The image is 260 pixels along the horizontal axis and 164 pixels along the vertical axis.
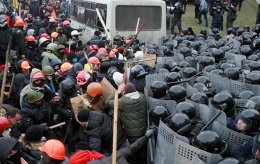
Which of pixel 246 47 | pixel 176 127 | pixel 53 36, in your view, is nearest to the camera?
pixel 176 127

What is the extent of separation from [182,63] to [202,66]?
0.43 metres

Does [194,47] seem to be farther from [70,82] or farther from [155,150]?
[155,150]

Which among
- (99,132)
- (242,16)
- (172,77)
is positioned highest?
(242,16)

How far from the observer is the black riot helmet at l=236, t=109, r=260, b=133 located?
502 cm

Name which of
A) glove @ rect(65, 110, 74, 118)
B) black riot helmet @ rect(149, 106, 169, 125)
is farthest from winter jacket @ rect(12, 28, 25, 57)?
black riot helmet @ rect(149, 106, 169, 125)

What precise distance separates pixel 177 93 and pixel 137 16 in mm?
7338

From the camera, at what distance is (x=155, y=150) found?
17.6ft

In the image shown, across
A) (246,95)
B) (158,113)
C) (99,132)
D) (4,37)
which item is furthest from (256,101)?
(4,37)

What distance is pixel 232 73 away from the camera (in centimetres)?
757

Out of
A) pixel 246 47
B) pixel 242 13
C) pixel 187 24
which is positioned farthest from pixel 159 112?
pixel 242 13

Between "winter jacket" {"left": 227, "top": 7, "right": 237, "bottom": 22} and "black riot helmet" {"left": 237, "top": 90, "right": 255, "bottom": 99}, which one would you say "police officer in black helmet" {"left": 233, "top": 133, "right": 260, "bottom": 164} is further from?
"winter jacket" {"left": 227, "top": 7, "right": 237, "bottom": 22}

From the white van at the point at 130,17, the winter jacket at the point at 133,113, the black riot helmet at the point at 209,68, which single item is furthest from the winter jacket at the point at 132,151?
the white van at the point at 130,17

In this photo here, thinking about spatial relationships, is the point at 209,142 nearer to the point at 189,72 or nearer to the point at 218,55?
the point at 189,72

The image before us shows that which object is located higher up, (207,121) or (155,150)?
(207,121)
